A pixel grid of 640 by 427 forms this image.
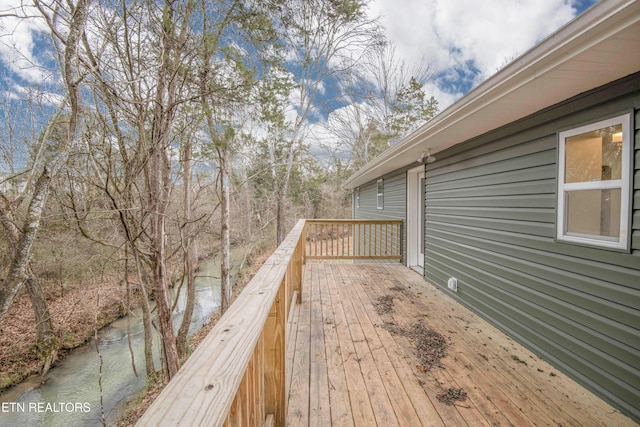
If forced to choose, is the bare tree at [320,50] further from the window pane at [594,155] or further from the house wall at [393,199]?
the window pane at [594,155]

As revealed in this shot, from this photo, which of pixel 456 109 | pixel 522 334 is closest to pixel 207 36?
pixel 456 109

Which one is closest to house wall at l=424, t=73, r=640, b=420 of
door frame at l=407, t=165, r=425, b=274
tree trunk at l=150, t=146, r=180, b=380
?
door frame at l=407, t=165, r=425, b=274

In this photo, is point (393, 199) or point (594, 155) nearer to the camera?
point (594, 155)

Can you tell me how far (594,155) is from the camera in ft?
6.72

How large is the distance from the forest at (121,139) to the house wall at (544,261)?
3.75m

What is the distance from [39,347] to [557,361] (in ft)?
27.3

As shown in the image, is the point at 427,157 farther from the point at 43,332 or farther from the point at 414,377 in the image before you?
the point at 43,332

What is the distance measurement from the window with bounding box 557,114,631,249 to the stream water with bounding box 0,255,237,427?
16.1 feet

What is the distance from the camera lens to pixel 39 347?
5684mm

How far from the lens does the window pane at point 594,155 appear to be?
6.24 ft

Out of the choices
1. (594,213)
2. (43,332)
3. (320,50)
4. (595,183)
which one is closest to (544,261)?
(594,213)

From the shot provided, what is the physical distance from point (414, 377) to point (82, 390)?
19.7ft

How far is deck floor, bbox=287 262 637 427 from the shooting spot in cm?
177

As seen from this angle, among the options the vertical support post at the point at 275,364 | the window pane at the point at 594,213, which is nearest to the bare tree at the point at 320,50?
the window pane at the point at 594,213
